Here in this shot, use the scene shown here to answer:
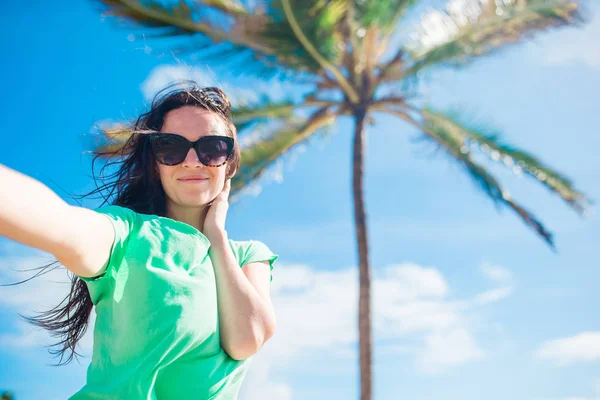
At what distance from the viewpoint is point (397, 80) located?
33.4 ft

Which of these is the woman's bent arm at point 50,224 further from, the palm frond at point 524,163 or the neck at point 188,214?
the palm frond at point 524,163

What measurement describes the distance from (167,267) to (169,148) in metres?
0.45

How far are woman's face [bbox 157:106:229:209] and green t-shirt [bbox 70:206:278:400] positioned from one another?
0.23 m

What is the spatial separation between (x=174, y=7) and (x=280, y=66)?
1808mm

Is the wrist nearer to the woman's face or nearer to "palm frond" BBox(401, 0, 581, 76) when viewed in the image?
the woman's face

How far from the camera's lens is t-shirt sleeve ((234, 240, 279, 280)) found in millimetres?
2086

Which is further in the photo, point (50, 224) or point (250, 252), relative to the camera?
point (250, 252)

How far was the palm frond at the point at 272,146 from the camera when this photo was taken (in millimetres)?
9305

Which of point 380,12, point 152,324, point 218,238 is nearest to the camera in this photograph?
point 152,324

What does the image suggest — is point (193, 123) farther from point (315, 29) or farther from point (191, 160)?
point (315, 29)

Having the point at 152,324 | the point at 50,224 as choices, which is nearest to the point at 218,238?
the point at 152,324

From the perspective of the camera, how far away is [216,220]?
198 cm

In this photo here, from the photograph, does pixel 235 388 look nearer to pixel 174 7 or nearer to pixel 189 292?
pixel 189 292

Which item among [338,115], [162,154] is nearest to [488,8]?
[338,115]
